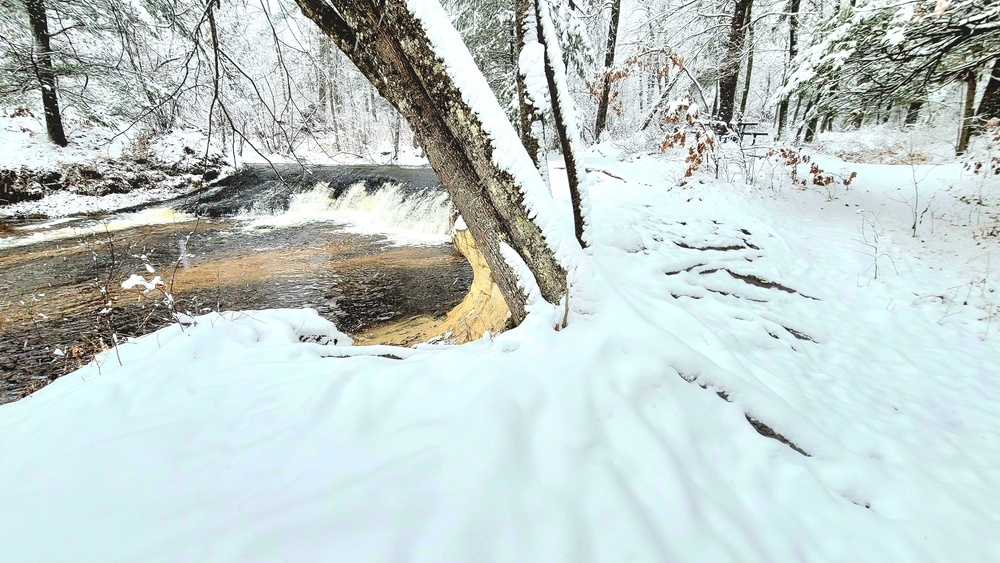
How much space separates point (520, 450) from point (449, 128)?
1.57 meters

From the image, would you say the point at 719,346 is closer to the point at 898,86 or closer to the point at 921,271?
the point at 921,271

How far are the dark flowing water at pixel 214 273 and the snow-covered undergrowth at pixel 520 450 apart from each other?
209 centimetres

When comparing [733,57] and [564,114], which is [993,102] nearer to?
[733,57]

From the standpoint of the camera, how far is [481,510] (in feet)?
3.70

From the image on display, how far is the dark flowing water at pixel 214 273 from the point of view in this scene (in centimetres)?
499

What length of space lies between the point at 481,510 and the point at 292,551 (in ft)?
1.68

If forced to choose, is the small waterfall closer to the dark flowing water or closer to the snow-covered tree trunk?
the dark flowing water

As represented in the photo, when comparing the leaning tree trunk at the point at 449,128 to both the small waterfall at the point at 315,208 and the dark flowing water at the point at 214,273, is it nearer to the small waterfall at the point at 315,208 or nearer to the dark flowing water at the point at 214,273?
the dark flowing water at the point at 214,273

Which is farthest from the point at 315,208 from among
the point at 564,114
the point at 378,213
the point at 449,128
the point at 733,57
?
the point at 733,57

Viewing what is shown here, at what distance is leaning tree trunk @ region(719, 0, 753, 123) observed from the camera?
887 cm

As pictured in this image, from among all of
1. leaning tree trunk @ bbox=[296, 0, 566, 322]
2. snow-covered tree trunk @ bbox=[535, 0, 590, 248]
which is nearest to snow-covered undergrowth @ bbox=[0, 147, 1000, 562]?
leaning tree trunk @ bbox=[296, 0, 566, 322]

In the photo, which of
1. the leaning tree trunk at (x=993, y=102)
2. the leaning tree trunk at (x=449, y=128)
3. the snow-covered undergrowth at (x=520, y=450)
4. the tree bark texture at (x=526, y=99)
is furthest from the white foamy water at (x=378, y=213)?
the leaning tree trunk at (x=993, y=102)

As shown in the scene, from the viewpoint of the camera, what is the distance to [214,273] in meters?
7.15

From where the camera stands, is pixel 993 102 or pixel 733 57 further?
pixel 733 57
